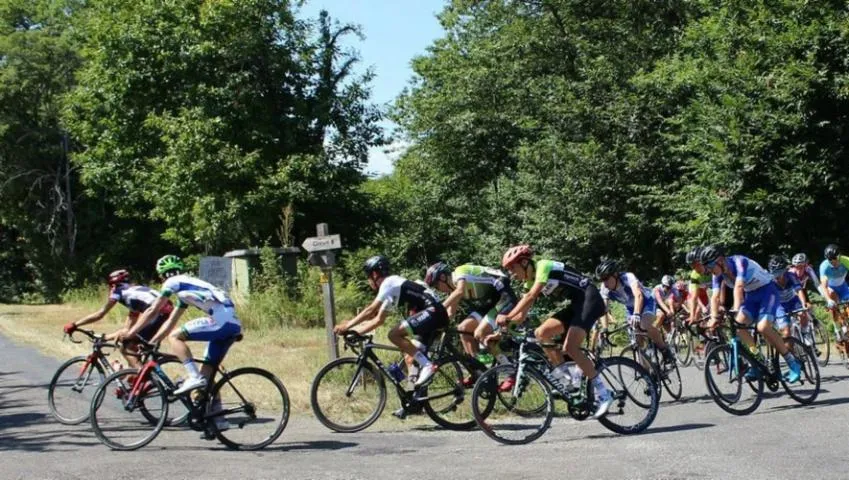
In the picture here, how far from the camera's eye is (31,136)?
44.9 metres

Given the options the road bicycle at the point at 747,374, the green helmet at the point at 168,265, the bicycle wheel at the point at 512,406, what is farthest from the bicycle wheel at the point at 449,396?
the green helmet at the point at 168,265

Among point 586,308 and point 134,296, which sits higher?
point 134,296

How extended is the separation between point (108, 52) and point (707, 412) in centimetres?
2943

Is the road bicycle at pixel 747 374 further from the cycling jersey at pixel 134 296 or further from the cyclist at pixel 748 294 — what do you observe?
the cycling jersey at pixel 134 296

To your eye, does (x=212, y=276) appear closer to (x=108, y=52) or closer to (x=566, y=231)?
(x=566, y=231)

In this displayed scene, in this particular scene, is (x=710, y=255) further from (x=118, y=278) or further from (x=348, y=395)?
(x=118, y=278)

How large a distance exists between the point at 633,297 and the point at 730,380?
2.13m

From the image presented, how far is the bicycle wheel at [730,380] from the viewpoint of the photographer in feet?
35.5

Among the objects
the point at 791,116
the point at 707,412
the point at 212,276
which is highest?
the point at 791,116

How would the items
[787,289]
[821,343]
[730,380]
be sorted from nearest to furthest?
[730,380], [787,289], [821,343]

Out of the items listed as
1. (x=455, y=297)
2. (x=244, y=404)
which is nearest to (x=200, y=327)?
(x=244, y=404)

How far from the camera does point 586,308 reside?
9836 mm

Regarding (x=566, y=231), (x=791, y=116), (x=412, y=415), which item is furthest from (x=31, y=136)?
(x=412, y=415)

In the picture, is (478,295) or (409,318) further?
(478,295)
